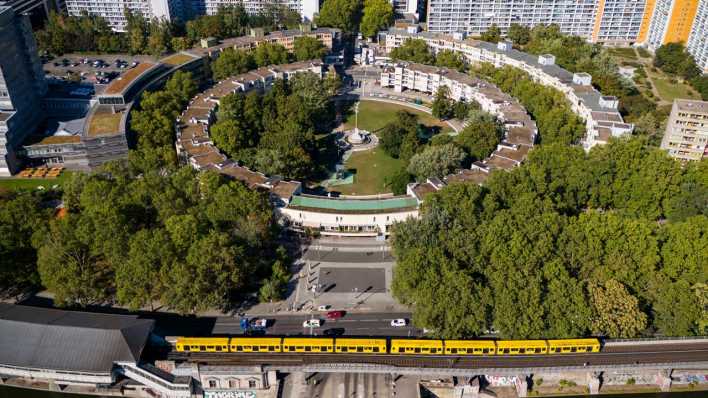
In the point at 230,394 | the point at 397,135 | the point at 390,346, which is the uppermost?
the point at 397,135

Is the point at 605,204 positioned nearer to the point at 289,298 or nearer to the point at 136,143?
the point at 289,298

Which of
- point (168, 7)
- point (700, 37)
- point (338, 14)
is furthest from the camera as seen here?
point (338, 14)

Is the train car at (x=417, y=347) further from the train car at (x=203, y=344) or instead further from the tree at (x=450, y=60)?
the tree at (x=450, y=60)

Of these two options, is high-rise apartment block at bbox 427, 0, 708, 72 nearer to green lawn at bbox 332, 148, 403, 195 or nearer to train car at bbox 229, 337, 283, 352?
green lawn at bbox 332, 148, 403, 195

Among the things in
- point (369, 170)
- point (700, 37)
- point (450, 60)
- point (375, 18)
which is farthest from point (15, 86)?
Answer: point (700, 37)

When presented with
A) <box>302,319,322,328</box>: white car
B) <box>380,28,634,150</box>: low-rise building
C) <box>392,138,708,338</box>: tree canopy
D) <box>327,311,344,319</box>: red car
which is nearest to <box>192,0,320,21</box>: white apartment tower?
<box>380,28,634,150</box>: low-rise building

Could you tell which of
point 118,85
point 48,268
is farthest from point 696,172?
point 118,85

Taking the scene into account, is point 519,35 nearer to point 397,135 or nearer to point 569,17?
point 569,17
